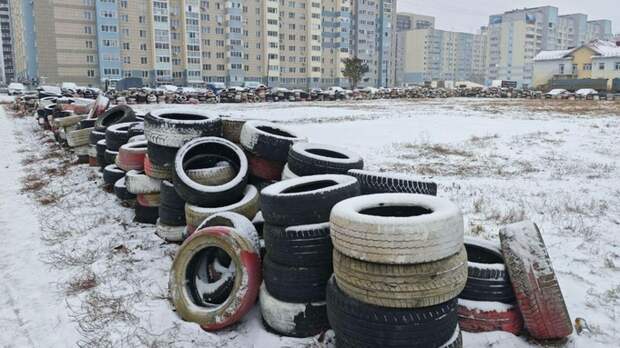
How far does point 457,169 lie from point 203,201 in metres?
6.73

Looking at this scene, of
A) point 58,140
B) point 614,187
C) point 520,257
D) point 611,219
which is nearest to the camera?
point 520,257

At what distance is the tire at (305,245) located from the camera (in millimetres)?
3697

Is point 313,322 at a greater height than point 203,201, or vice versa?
point 203,201

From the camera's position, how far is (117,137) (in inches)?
349

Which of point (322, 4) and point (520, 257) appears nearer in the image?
point (520, 257)

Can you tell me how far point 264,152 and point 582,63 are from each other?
8214cm

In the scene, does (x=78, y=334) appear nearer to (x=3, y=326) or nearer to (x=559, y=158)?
(x=3, y=326)

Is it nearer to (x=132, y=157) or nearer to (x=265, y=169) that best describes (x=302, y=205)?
(x=265, y=169)

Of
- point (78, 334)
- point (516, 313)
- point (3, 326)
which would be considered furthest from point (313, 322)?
point (3, 326)

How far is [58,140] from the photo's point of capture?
15273mm

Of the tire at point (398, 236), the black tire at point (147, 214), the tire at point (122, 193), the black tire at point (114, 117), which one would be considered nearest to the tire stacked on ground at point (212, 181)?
the black tire at point (147, 214)

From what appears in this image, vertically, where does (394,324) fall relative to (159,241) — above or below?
above

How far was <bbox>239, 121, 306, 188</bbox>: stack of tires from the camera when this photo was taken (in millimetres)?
5684

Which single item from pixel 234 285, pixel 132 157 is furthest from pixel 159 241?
pixel 234 285
